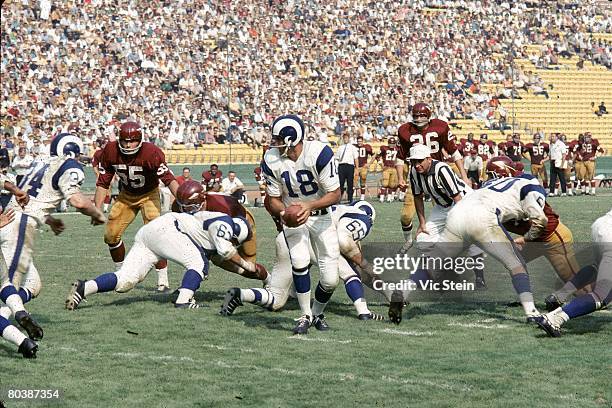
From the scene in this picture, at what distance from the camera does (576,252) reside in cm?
913

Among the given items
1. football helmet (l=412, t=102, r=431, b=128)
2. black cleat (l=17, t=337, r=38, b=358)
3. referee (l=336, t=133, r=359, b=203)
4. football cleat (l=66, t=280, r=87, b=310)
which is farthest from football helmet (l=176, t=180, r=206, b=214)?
referee (l=336, t=133, r=359, b=203)

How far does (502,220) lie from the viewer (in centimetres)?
826

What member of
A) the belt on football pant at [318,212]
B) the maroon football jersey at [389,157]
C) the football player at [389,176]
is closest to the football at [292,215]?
the belt on football pant at [318,212]

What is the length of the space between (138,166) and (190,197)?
1.14 m

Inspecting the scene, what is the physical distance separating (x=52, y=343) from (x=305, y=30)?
29618mm

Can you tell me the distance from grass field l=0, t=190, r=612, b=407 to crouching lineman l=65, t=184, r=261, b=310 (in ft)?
0.68

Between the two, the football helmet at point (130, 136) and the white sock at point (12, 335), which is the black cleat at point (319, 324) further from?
the football helmet at point (130, 136)

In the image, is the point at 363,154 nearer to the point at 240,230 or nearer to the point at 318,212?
the point at 240,230

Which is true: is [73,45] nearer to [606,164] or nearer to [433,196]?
[606,164]

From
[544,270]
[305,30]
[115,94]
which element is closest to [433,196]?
[544,270]

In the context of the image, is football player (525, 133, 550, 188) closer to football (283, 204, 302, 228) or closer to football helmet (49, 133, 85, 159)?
football helmet (49, 133, 85, 159)

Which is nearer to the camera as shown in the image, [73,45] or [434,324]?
[434,324]

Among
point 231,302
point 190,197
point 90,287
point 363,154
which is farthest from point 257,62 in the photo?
point 231,302

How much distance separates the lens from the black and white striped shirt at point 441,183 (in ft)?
29.1
